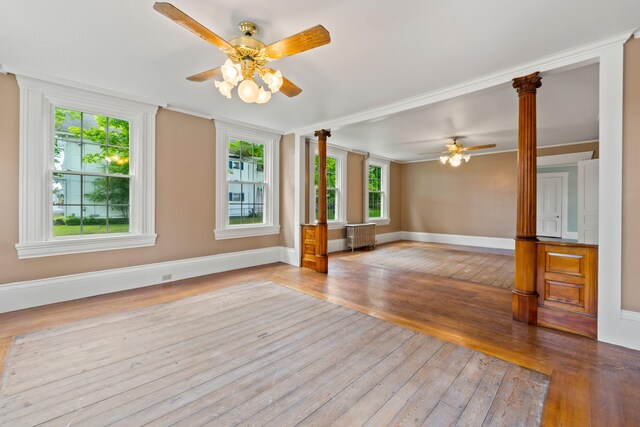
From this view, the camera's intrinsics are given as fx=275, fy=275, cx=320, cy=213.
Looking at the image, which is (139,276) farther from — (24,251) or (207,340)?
(207,340)

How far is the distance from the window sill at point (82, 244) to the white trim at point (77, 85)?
1846 mm

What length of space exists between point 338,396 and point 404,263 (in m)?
4.23

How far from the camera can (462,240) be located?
8.10 meters

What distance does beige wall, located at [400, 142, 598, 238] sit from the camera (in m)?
7.26

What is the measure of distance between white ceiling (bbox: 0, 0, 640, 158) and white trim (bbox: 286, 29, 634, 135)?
0.27ft

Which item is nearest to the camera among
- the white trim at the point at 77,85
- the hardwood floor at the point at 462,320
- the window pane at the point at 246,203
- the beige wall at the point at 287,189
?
the hardwood floor at the point at 462,320

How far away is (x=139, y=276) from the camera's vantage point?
391 cm

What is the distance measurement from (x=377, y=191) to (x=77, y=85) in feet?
23.0

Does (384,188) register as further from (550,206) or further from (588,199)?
(588,199)

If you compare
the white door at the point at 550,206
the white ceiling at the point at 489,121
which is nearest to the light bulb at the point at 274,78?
the white ceiling at the point at 489,121

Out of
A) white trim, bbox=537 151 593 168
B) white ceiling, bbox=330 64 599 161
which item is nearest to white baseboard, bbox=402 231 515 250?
white trim, bbox=537 151 593 168

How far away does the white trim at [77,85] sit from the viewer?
299 cm

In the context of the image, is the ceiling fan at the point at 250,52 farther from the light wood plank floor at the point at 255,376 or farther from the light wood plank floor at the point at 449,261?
the light wood plank floor at the point at 449,261

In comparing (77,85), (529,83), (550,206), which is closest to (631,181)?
(529,83)
